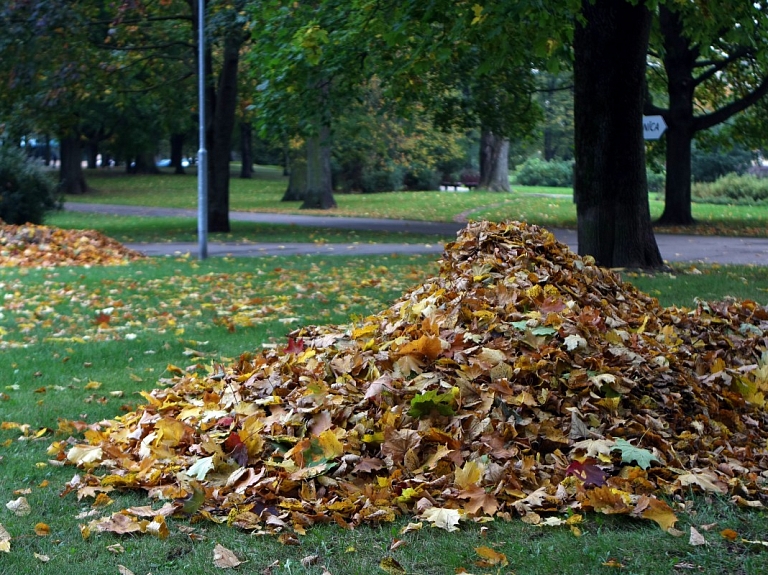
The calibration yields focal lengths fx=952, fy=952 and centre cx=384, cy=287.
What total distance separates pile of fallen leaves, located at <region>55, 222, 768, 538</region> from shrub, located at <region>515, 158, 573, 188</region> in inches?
2132

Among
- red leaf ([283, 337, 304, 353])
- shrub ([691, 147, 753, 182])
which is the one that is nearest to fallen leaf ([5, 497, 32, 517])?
red leaf ([283, 337, 304, 353])

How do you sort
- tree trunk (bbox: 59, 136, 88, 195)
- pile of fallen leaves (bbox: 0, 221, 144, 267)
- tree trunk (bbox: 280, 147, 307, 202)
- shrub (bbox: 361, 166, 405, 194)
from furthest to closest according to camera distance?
shrub (bbox: 361, 166, 405, 194) → tree trunk (bbox: 59, 136, 88, 195) → tree trunk (bbox: 280, 147, 307, 202) → pile of fallen leaves (bbox: 0, 221, 144, 267)

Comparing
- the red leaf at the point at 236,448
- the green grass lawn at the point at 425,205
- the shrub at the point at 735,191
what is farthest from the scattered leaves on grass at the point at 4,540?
the shrub at the point at 735,191

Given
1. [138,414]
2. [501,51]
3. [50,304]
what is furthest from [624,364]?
[50,304]

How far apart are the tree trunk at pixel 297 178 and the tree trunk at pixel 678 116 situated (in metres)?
18.3

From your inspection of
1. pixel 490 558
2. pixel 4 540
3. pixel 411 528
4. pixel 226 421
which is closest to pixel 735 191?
pixel 226 421

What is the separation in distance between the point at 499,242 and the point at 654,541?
3.10 metres

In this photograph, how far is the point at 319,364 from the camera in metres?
5.63

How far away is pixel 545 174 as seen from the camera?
60.5 m

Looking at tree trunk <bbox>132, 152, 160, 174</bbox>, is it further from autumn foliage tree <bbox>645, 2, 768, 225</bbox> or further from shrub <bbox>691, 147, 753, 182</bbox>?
autumn foliage tree <bbox>645, 2, 768, 225</bbox>

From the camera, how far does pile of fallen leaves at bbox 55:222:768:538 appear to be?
4.29 m

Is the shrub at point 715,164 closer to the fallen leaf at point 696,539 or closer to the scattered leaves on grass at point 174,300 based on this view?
the scattered leaves on grass at point 174,300

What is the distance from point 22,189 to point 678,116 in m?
16.2

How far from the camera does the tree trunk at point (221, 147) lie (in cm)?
2272
